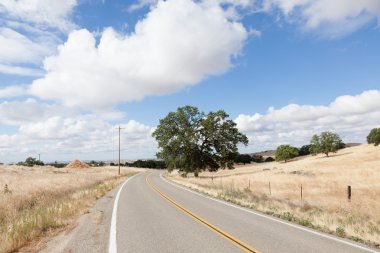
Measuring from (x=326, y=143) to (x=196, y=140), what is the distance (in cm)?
6093

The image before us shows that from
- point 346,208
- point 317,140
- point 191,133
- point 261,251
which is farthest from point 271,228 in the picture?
point 317,140

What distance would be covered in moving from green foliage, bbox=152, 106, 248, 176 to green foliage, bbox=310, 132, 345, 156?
55.3 m

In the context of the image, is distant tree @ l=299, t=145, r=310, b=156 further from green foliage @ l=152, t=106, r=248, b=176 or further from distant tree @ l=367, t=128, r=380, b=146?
green foliage @ l=152, t=106, r=248, b=176

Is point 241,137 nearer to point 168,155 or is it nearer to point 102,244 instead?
point 168,155

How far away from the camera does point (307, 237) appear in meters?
10.4

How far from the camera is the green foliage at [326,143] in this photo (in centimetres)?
10806

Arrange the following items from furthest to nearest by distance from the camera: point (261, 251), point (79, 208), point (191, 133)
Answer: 1. point (191, 133)
2. point (79, 208)
3. point (261, 251)

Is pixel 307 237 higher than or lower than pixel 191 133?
lower

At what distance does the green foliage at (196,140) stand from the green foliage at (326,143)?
55.3 meters

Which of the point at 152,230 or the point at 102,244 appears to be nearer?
the point at 102,244

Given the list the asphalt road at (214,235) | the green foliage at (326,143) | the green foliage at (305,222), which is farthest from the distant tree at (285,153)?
the green foliage at (305,222)

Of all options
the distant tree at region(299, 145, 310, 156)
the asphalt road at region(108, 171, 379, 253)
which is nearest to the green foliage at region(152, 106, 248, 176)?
the asphalt road at region(108, 171, 379, 253)

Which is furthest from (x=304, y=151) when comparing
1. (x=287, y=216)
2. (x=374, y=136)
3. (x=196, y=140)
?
(x=287, y=216)

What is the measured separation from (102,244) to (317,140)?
10851 cm
